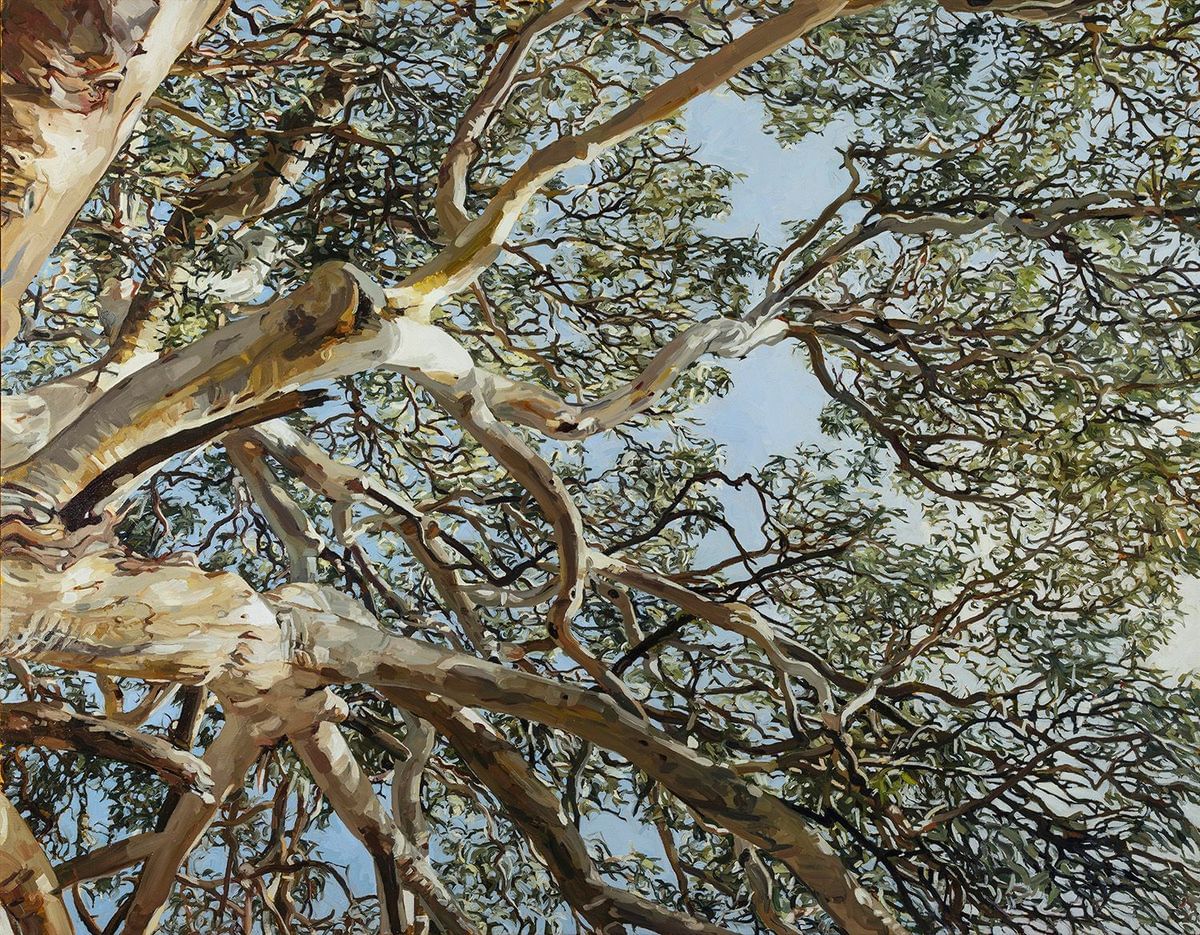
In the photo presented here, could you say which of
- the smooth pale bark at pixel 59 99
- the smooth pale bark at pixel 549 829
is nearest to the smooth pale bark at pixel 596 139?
the smooth pale bark at pixel 59 99

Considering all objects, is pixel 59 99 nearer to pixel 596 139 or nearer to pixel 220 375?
pixel 220 375

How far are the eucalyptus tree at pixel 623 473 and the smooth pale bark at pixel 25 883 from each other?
0.02 meters

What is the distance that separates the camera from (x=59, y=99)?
2.11m

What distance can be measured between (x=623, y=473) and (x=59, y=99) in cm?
348

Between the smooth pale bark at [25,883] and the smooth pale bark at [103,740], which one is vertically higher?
the smooth pale bark at [103,740]

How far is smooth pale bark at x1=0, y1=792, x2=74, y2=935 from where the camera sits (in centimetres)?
296

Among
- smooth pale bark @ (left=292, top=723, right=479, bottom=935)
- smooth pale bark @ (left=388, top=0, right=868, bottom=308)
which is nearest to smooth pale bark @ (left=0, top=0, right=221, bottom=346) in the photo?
smooth pale bark @ (left=388, top=0, right=868, bottom=308)

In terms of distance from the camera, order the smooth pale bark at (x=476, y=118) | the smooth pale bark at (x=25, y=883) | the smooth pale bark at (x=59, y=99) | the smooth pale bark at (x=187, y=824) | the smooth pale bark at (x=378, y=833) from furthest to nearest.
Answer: the smooth pale bark at (x=476, y=118) → the smooth pale bark at (x=378, y=833) → the smooth pale bark at (x=187, y=824) → the smooth pale bark at (x=25, y=883) → the smooth pale bark at (x=59, y=99)

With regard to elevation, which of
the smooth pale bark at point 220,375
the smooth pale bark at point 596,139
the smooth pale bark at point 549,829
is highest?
the smooth pale bark at point 596,139

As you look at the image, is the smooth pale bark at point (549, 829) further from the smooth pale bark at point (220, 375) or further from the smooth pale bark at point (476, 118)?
the smooth pale bark at point (476, 118)

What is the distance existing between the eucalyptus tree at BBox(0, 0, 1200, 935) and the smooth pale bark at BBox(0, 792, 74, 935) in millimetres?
19

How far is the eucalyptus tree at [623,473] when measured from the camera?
9.93 ft

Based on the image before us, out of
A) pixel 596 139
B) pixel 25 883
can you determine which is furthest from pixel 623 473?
pixel 25 883

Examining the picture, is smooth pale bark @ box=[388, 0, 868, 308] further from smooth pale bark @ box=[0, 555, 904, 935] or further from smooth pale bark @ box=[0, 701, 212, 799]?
smooth pale bark @ box=[0, 701, 212, 799]
